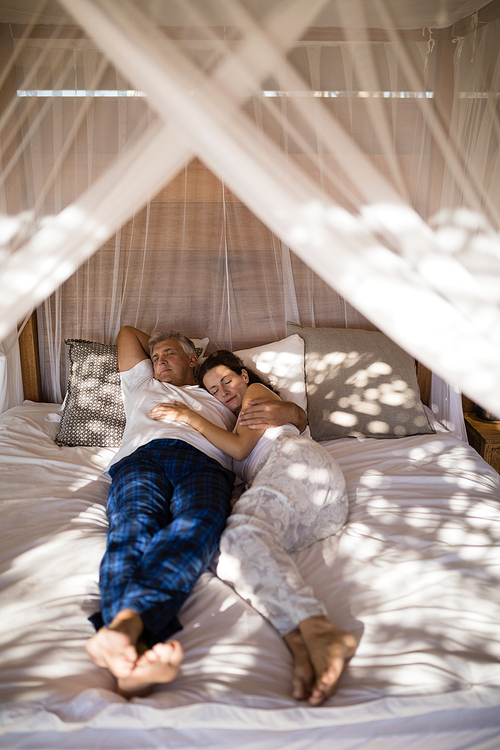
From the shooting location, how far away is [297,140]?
1424 millimetres

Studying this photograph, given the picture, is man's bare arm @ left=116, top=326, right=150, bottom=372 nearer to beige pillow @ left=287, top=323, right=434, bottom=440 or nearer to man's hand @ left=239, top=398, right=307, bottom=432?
man's hand @ left=239, top=398, right=307, bottom=432

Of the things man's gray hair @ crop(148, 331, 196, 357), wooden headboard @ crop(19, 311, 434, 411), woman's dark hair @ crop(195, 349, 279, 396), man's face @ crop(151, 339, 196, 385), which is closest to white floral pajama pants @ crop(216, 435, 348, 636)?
woman's dark hair @ crop(195, 349, 279, 396)

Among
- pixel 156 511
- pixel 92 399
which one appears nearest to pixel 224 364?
pixel 92 399

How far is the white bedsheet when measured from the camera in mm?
1000

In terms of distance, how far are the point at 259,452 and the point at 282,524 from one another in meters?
0.42

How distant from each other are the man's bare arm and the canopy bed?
5.9 inches

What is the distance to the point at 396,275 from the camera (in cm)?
134

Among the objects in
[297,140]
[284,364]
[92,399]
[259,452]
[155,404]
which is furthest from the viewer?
[284,364]

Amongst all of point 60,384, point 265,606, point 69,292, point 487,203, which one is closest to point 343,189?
point 487,203

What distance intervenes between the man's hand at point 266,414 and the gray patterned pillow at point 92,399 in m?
0.79

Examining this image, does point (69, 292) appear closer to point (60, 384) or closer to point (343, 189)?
point (60, 384)

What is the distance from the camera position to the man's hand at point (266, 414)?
78.2 inches

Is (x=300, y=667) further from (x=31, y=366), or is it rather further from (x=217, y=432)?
(x=31, y=366)

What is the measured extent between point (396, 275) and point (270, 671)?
40.3 inches
